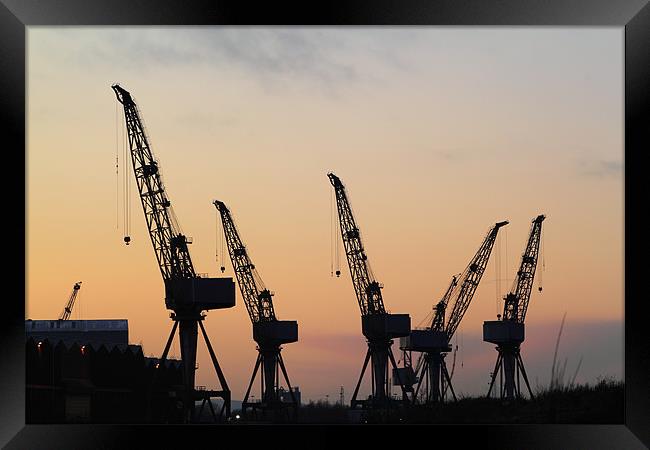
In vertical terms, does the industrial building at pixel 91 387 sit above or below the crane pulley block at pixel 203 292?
below

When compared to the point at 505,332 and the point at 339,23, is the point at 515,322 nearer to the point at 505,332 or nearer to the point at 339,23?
the point at 505,332

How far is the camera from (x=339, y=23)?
1563cm

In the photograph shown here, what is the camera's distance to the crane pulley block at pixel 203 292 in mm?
68688

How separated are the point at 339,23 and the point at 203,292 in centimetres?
5417

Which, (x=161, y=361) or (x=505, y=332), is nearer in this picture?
(x=161, y=361)

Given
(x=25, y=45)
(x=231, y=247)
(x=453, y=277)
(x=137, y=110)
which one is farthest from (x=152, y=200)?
(x=25, y=45)

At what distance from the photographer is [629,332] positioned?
1509cm

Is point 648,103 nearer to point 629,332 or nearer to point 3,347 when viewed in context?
point 629,332

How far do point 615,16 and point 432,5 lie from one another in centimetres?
274

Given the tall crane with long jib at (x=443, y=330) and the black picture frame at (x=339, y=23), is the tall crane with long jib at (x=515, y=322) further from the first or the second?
the black picture frame at (x=339, y=23)

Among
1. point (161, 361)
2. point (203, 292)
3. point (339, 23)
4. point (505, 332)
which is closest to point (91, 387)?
point (161, 361)

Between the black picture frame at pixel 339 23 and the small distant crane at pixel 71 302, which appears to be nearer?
the black picture frame at pixel 339 23

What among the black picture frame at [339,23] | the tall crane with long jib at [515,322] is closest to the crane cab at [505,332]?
the tall crane with long jib at [515,322]

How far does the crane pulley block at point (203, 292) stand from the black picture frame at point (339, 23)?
5329 centimetres
